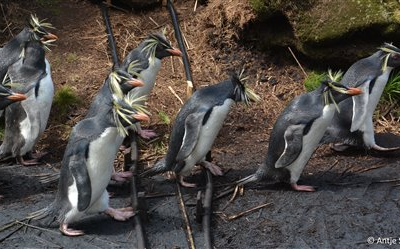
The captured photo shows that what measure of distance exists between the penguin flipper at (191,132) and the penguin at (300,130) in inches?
19.4

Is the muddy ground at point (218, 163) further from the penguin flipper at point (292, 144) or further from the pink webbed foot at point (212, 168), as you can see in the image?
the penguin flipper at point (292, 144)

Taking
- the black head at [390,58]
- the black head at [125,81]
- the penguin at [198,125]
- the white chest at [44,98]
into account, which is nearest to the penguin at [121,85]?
the black head at [125,81]

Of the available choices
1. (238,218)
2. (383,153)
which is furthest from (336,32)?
(238,218)

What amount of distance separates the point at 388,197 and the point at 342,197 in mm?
291

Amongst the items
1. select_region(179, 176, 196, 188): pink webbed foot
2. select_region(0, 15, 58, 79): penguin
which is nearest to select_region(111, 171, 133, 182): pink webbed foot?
select_region(179, 176, 196, 188): pink webbed foot

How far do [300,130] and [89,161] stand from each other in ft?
4.39

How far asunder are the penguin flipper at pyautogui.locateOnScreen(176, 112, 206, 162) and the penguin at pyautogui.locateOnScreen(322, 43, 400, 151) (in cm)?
110

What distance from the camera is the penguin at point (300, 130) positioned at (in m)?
4.24

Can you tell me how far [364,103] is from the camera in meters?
4.68

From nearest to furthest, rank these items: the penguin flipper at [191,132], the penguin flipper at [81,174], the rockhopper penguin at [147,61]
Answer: the penguin flipper at [81,174] → the penguin flipper at [191,132] → the rockhopper penguin at [147,61]

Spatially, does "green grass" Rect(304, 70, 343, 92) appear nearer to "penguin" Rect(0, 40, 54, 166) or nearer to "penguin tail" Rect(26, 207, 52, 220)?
"penguin" Rect(0, 40, 54, 166)

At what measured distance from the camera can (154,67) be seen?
5184mm

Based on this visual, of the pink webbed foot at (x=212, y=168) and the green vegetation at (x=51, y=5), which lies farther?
the green vegetation at (x=51, y=5)

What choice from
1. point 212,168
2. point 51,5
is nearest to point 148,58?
point 212,168
